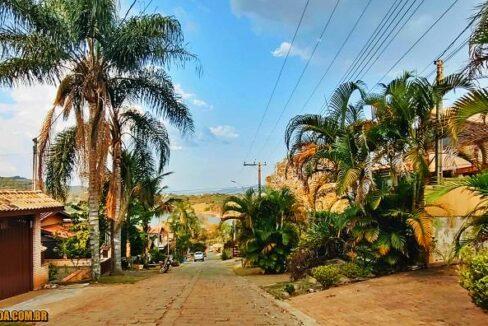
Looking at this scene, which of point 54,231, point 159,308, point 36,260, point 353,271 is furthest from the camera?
point 54,231

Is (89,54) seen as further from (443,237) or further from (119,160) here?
(443,237)

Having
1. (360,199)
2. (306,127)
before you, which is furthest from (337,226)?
(306,127)

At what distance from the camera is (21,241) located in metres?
16.5

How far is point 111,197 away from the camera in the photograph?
2267 centimetres

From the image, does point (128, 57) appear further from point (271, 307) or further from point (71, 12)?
point (271, 307)

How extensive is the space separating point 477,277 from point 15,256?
13.5m

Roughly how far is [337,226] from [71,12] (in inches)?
458

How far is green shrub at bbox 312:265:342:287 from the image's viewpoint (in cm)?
1445

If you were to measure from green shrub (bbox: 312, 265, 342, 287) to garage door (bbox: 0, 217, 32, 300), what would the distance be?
926 centimetres

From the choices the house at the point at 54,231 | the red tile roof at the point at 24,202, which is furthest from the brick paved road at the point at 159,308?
the house at the point at 54,231

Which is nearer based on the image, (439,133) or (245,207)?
(439,133)

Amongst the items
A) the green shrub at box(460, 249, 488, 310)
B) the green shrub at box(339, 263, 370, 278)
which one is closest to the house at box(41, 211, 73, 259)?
the green shrub at box(339, 263, 370, 278)

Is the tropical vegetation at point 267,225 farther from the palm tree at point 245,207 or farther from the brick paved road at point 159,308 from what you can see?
the brick paved road at point 159,308

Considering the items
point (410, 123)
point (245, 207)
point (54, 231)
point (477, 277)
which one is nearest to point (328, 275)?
point (410, 123)
